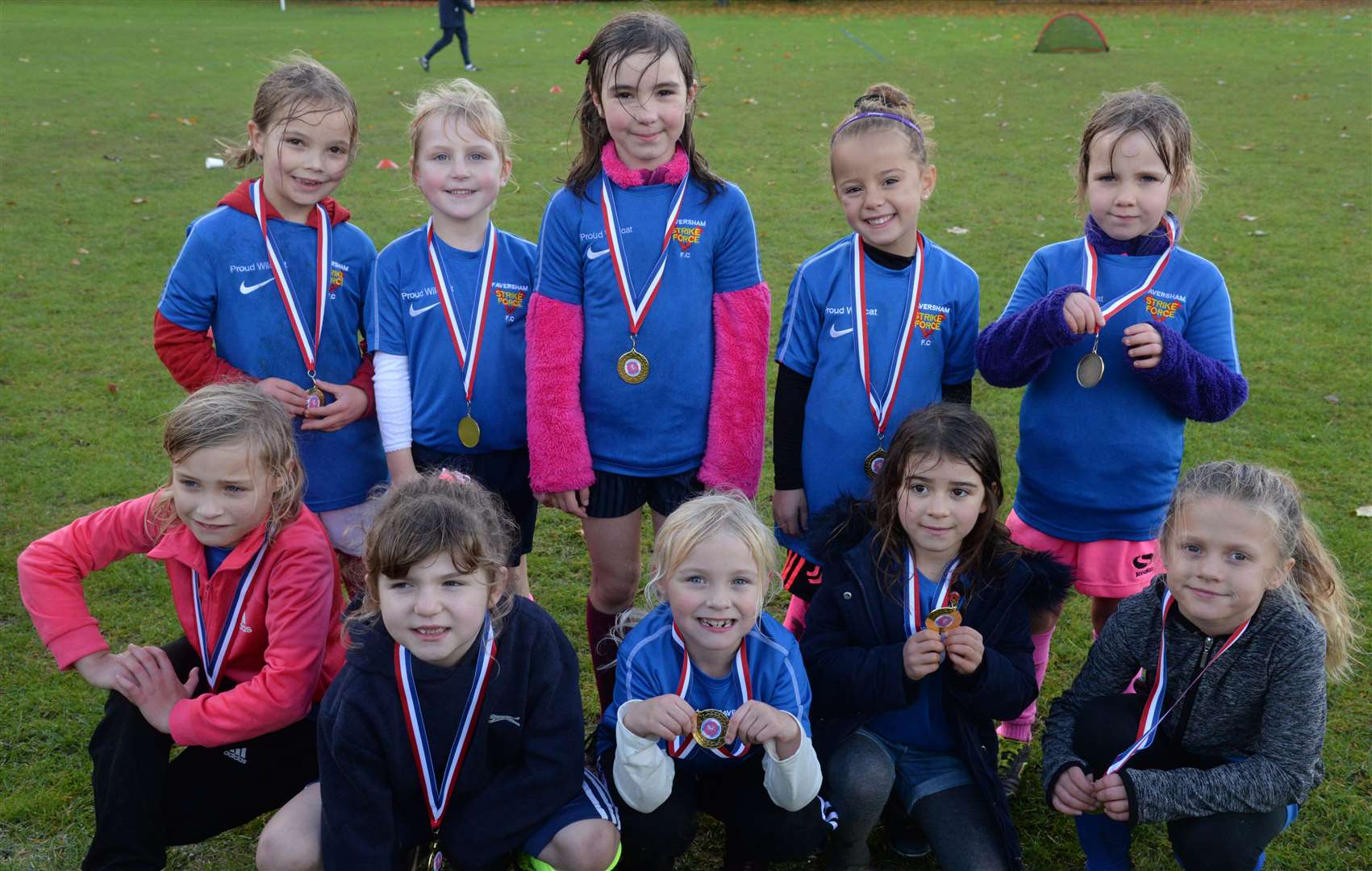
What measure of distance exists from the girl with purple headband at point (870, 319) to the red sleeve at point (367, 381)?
127 cm

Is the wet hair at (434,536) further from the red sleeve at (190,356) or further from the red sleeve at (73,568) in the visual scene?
the red sleeve at (190,356)

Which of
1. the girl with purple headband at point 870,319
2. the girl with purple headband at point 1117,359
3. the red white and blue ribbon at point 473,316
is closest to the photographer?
the girl with purple headband at point 1117,359

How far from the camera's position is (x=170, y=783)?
2.97m

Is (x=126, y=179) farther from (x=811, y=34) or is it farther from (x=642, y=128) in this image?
(x=811, y=34)

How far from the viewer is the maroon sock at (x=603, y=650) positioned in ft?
12.0

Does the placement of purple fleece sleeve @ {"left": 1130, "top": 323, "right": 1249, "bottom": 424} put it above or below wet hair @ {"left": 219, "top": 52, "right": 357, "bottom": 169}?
below

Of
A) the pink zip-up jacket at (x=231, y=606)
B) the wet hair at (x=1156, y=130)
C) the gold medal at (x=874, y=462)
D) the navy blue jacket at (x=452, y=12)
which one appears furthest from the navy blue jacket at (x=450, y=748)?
the navy blue jacket at (x=452, y=12)

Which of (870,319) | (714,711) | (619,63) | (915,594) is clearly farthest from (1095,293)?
(714,711)

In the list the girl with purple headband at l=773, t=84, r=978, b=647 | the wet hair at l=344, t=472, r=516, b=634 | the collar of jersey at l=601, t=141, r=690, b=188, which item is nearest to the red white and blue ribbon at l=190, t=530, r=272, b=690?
the wet hair at l=344, t=472, r=516, b=634

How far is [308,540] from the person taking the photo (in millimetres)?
3088

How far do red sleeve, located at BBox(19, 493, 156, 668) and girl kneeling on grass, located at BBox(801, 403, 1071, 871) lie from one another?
72.5 inches

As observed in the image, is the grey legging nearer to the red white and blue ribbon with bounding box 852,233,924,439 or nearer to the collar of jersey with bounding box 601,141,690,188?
the red white and blue ribbon with bounding box 852,233,924,439

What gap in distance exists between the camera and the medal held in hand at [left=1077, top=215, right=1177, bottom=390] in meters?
3.23

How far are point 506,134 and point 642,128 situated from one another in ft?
2.01
